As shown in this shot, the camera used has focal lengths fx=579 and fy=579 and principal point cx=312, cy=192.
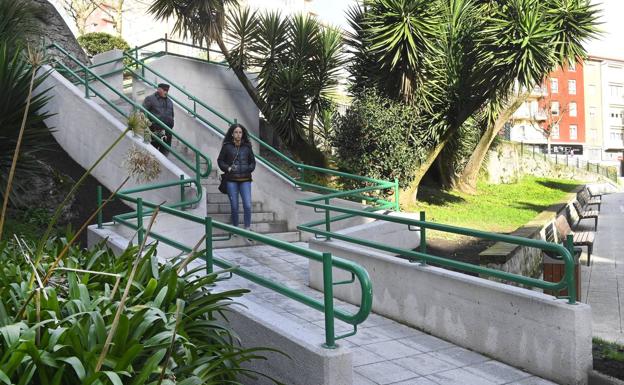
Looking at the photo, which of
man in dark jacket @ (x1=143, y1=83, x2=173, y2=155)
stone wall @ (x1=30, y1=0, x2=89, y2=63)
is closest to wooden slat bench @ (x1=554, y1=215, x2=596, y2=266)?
man in dark jacket @ (x1=143, y1=83, x2=173, y2=155)

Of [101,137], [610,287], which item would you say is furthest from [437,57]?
[101,137]

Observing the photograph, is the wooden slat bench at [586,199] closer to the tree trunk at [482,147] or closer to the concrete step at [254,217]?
the tree trunk at [482,147]

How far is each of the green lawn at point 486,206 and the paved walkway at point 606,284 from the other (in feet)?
6.31

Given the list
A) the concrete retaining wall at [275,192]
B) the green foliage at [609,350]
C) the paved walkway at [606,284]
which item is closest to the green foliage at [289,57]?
the concrete retaining wall at [275,192]

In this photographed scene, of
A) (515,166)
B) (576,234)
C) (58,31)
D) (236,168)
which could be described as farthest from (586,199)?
(58,31)

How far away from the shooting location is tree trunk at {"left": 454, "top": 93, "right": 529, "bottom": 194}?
18.2 metres

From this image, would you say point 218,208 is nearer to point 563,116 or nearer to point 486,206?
point 486,206

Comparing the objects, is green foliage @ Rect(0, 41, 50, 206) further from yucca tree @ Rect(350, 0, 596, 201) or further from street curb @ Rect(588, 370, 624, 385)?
yucca tree @ Rect(350, 0, 596, 201)

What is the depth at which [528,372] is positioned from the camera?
450 cm

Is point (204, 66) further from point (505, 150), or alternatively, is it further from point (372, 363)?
point (505, 150)

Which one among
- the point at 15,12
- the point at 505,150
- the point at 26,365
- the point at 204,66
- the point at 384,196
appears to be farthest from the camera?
the point at 505,150

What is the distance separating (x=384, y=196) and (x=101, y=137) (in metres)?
6.13

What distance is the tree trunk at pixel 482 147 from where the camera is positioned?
18203 mm

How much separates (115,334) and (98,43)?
71.1ft
